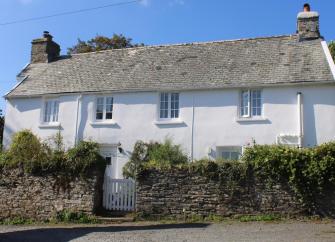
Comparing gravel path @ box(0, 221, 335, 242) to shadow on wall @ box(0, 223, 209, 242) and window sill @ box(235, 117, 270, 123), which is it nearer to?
shadow on wall @ box(0, 223, 209, 242)

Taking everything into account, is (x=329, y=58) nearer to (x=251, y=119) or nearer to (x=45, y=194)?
(x=251, y=119)

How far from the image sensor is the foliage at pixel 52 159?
1776cm

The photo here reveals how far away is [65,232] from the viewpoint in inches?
580

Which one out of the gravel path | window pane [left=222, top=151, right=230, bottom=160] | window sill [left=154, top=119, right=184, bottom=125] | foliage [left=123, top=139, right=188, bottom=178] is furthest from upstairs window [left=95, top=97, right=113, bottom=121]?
the gravel path

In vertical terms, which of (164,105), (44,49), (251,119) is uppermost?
(44,49)

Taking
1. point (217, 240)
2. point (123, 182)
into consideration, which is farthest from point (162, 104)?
point (217, 240)

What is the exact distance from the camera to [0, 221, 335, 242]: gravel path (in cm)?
1295

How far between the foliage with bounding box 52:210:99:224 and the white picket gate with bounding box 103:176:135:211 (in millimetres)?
1035

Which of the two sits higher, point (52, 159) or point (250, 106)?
point (250, 106)

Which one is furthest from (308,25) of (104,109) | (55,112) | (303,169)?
(55,112)

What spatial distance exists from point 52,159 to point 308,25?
583 inches

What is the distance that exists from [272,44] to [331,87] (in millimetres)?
5038

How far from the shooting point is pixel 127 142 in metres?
23.4

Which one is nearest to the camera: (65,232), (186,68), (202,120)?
(65,232)
